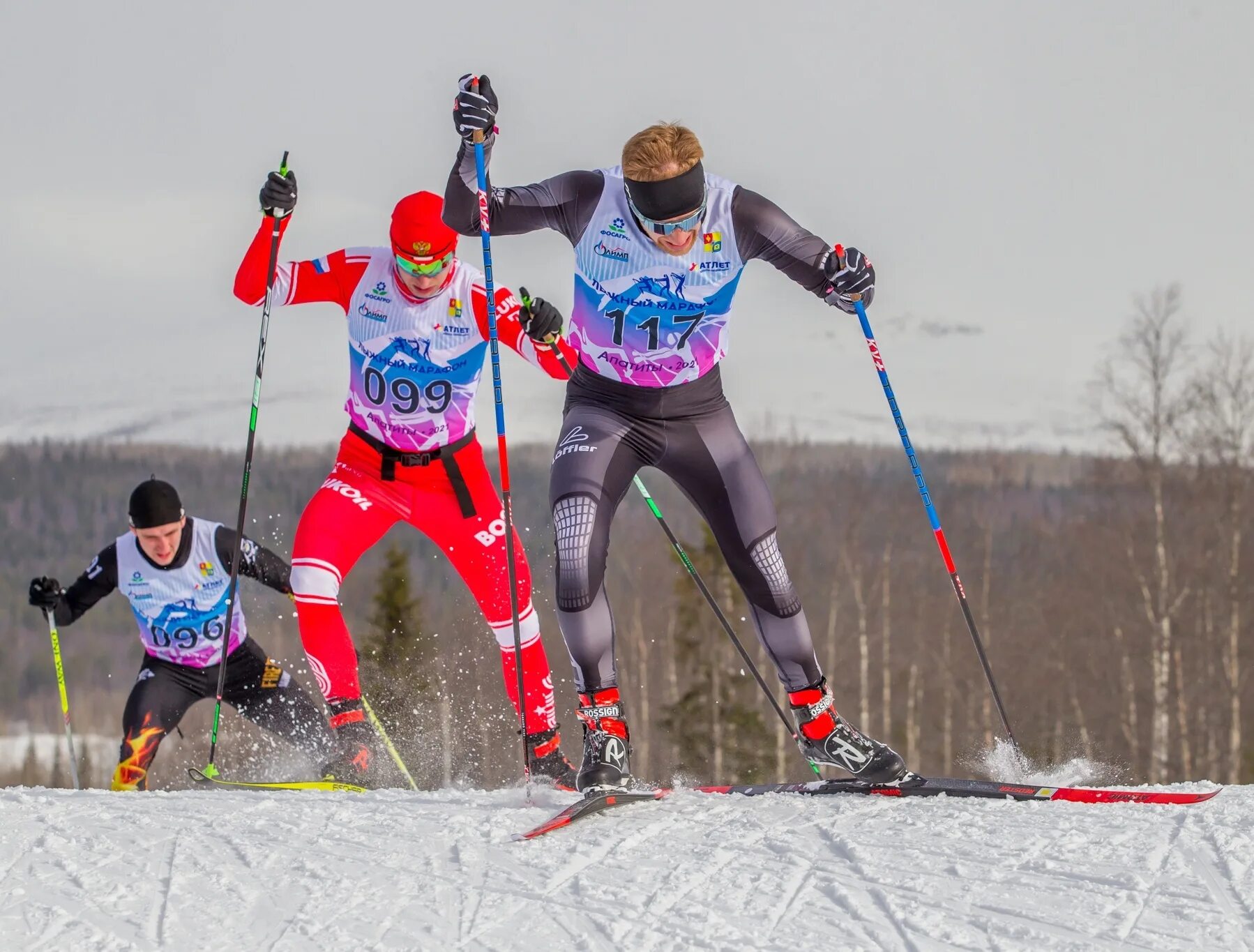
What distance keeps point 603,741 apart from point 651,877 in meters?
0.87

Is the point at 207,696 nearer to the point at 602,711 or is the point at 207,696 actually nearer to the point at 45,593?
the point at 45,593

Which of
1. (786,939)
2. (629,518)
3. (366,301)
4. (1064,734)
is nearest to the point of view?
(786,939)

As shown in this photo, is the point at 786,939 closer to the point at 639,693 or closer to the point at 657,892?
the point at 657,892

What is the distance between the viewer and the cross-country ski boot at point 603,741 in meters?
4.05

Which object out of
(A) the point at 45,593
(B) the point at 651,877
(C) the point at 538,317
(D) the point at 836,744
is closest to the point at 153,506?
(A) the point at 45,593

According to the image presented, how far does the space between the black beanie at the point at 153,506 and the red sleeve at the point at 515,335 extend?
2.06 m

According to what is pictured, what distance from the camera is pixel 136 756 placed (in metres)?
6.35

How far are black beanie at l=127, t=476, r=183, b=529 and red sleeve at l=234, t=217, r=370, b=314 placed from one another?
1321mm

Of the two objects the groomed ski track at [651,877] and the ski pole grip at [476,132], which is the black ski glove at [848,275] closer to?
the ski pole grip at [476,132]

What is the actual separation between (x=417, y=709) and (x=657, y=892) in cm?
447

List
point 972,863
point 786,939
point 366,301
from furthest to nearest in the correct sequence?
point 366,301 < point 972,863 < point 786,939

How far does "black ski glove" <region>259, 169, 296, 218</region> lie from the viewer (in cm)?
541

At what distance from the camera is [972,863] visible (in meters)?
3.34

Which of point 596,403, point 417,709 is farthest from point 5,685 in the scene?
point 596,403
